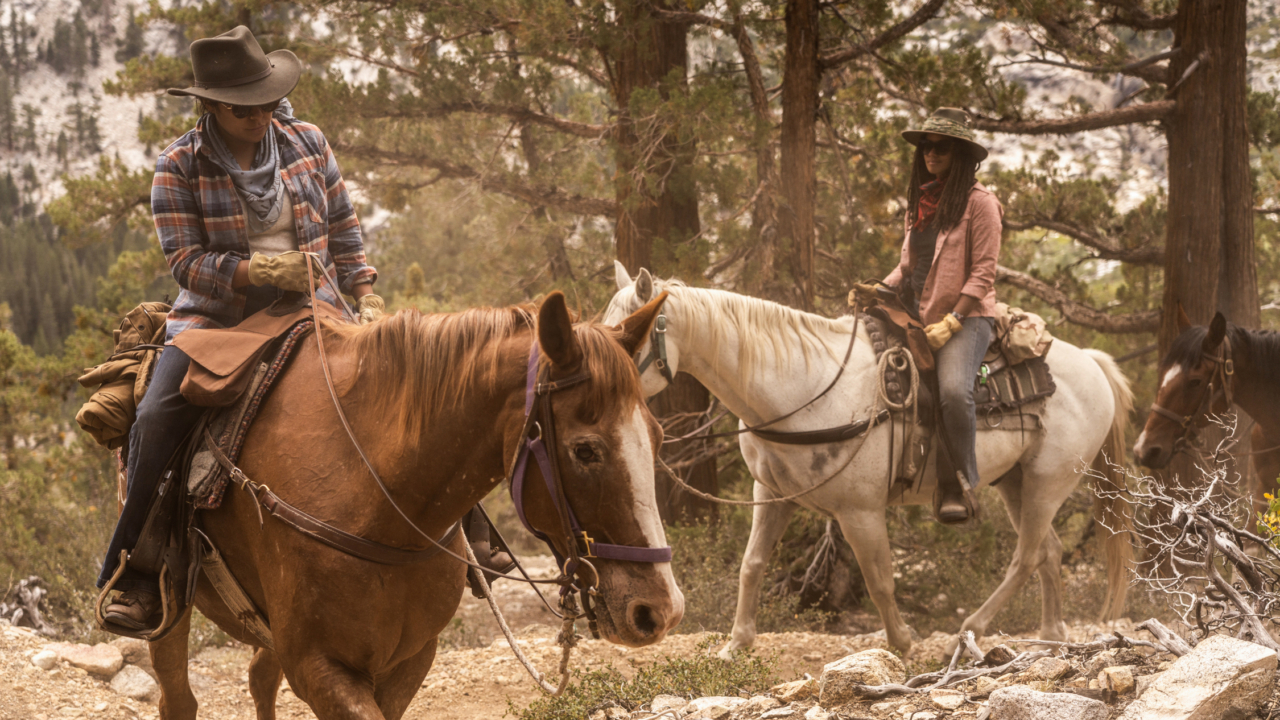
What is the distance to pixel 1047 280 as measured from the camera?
8.75 m

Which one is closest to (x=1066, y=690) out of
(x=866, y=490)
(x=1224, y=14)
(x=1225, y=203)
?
(x=866, y=490)

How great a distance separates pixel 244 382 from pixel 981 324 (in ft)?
12.8

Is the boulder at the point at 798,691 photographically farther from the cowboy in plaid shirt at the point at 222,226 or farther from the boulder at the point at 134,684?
the boulder at the point at 134,684

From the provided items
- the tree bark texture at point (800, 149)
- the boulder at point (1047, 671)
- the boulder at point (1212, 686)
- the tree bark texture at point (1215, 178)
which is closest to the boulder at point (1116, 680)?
the boulder at point (1047, 671)

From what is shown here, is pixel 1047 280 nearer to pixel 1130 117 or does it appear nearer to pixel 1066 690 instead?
pixel 1130 117

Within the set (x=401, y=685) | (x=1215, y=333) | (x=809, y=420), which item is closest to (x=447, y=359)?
(x=401, y=685)

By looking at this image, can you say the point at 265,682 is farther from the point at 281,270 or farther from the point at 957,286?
the point at 957,286

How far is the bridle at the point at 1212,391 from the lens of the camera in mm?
5699

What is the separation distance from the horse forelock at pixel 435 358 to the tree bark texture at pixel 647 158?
4.78 m

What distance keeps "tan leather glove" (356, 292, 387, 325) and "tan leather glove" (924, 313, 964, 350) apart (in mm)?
3006

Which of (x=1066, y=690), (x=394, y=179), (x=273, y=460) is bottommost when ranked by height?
(x=1066, y=690)

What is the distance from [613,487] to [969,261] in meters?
3.56

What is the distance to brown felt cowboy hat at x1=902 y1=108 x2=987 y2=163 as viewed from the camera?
16.0ft

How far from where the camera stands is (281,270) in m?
2.78
